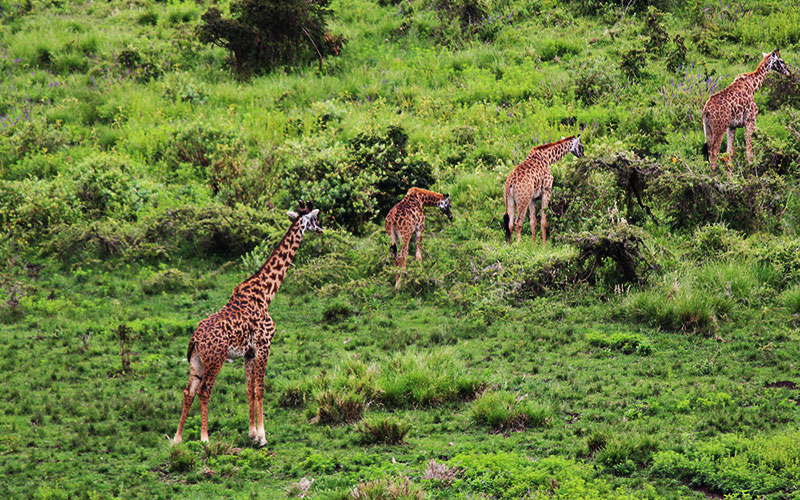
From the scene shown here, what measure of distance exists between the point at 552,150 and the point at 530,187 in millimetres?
989

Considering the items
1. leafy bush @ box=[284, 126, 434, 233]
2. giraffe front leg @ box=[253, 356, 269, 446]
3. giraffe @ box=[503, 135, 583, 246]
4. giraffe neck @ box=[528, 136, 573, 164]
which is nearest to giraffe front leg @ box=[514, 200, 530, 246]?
giraffe @ box=[503, 135, 583, 246]

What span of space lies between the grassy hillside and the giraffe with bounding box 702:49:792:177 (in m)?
0.58

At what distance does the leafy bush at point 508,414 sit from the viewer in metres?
9.16

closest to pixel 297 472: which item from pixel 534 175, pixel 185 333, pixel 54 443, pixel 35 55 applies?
pixel 54 443

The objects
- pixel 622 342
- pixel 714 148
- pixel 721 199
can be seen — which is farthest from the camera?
pixel 714 148

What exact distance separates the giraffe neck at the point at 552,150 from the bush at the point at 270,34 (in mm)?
9710

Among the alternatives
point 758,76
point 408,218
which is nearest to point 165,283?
point 408,218

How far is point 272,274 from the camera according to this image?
973cm

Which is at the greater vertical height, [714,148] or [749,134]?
[749,134]

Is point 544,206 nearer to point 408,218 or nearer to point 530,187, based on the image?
point 530,187

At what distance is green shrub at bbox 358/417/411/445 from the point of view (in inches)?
351

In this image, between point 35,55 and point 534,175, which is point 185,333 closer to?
point 534,175

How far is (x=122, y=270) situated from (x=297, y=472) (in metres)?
7.96

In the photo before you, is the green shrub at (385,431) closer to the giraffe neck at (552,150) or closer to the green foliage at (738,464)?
the green foliage at (738,464)
